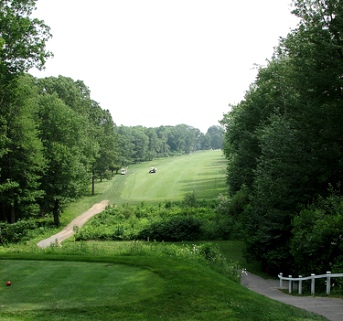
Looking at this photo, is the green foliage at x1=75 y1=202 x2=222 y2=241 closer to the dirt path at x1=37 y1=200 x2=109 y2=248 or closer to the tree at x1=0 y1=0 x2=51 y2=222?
the dirt path at x1=37 y1=200 x2=109 y2=248

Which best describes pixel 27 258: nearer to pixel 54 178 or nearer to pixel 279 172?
pixel 279 172

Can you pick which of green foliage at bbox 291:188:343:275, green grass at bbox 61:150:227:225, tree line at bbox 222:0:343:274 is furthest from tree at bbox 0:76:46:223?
green foliage at bbox 291:188:343:275

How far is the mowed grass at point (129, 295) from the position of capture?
A: 30.3 feet

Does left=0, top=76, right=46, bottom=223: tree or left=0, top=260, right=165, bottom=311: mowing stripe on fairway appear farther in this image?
left=0, top=76, right=46, bottom=223: tree

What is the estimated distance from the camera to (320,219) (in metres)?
16.2

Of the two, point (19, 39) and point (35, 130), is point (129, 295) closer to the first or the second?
point (19, 39)

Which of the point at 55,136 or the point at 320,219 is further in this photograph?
the point at 55,136

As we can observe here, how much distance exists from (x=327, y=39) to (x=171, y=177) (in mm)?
70873

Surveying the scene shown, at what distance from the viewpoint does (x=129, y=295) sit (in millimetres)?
10539

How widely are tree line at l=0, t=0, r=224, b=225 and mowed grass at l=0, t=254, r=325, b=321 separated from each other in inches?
527

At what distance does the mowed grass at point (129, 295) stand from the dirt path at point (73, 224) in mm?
22463

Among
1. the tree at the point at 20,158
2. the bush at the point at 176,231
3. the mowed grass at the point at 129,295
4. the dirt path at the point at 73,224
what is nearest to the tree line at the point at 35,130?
the tree at the point at 20,158

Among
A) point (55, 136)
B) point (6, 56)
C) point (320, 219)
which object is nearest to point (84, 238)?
point (55, 136)

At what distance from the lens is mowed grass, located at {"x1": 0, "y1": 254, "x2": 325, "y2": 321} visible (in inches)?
364
